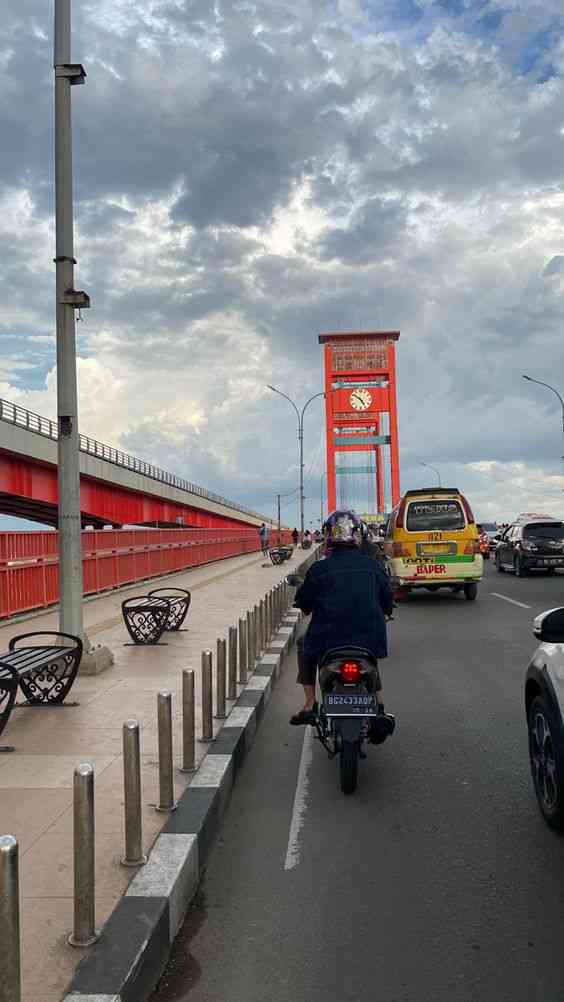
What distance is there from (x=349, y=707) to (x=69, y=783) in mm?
1723

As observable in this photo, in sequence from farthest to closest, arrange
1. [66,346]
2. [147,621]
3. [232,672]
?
[147,621], [66,346], [232,672]

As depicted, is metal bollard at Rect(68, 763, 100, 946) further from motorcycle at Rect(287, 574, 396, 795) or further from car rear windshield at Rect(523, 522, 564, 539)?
car rear windshield at Rect(523, 522, 564, 539)

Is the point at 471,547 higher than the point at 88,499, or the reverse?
the point at 88,499

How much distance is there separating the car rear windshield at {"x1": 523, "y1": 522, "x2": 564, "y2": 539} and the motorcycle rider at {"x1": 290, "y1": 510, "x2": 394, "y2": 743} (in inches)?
802

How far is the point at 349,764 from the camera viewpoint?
5.45 m

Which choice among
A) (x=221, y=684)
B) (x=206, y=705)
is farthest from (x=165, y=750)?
(x=221, y=684)

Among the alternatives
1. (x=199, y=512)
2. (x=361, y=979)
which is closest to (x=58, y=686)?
(x=361, y=979)

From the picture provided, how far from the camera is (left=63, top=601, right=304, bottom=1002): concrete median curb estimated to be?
2.96 m

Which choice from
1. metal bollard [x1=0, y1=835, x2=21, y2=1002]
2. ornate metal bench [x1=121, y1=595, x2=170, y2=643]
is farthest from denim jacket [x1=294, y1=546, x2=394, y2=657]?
ornate metal bench [x1=121, y1=595, x2=170, y2=643]

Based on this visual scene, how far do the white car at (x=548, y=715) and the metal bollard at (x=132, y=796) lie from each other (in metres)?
1.94

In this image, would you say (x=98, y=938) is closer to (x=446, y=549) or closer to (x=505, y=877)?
(x=505, y=877)

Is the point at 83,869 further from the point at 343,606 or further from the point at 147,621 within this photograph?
the point at 147,621

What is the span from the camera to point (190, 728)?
545 centimetres

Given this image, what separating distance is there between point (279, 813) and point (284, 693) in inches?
155
